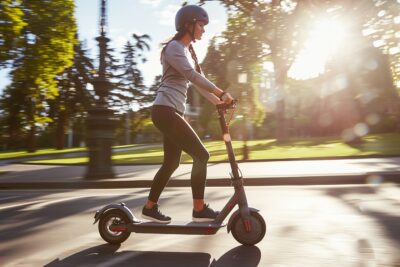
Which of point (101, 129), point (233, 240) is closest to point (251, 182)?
point (101, 129)

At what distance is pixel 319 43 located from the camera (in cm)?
2378

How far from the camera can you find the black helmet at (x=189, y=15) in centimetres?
413

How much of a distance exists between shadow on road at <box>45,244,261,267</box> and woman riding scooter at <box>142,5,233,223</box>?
374 mm

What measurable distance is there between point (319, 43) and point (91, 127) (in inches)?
641

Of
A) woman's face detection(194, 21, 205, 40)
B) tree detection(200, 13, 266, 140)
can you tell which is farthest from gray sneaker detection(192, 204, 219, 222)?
tree detection(200, 13, 266, 140)

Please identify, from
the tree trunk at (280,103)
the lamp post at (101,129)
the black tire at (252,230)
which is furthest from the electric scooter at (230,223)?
the tree trunk at (280,103)

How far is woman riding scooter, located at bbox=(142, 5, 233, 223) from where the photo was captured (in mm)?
4035

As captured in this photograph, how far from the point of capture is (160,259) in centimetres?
374

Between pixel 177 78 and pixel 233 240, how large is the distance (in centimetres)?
167

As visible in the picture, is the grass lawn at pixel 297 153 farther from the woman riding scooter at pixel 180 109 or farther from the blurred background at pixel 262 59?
the woman riding scooter at pixel 180 109

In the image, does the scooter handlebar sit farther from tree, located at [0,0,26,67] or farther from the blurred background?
tree, located at [0,0,26,67]

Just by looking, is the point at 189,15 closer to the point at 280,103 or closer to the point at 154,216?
the point at 154,216

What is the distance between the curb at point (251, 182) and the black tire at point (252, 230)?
5.25 m

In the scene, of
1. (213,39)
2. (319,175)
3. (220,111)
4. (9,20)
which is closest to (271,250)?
(220,111)
